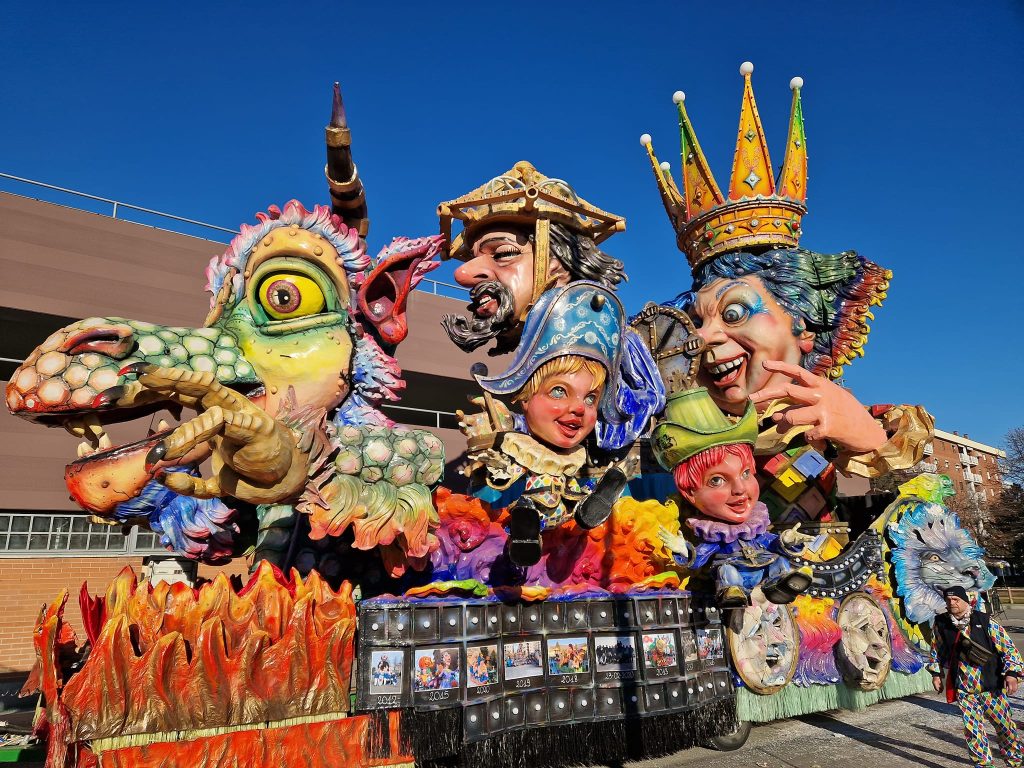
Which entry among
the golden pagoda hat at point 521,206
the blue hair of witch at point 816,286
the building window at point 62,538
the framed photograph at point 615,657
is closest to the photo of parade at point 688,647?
the framed photograph at point 615,657

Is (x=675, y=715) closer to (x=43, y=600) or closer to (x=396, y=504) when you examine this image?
(x=396, y=504)

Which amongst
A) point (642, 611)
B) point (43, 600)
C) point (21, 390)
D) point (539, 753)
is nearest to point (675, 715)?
point (642, 611)

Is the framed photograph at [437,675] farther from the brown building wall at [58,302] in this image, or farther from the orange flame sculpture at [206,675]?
the brown building wall at [58,302]

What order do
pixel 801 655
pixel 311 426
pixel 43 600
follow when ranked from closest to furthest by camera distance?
pixel 311 426, pixel 801 655, pixel 43 600

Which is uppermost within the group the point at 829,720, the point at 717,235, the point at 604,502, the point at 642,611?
the point at 717,235

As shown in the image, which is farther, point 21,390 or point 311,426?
point 311,426

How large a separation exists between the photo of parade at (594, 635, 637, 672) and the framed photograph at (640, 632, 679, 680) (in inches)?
→ 3.6

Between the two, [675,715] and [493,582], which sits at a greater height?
[493,582]

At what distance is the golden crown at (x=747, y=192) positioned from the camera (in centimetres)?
738

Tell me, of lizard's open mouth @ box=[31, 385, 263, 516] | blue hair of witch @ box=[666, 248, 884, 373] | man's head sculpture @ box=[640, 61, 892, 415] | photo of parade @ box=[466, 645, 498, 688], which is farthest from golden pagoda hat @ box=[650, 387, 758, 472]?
lizard's open mouth @ box=[31, 385, 263, 516]

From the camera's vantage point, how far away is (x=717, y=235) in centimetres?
754

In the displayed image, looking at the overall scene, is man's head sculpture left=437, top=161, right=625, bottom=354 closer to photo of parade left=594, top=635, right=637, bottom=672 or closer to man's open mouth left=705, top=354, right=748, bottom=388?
man's open mouth left=705, top=354, right=748, bottom=388

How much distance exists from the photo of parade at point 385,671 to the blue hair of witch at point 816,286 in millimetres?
5091

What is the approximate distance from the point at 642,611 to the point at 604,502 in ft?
3.84
